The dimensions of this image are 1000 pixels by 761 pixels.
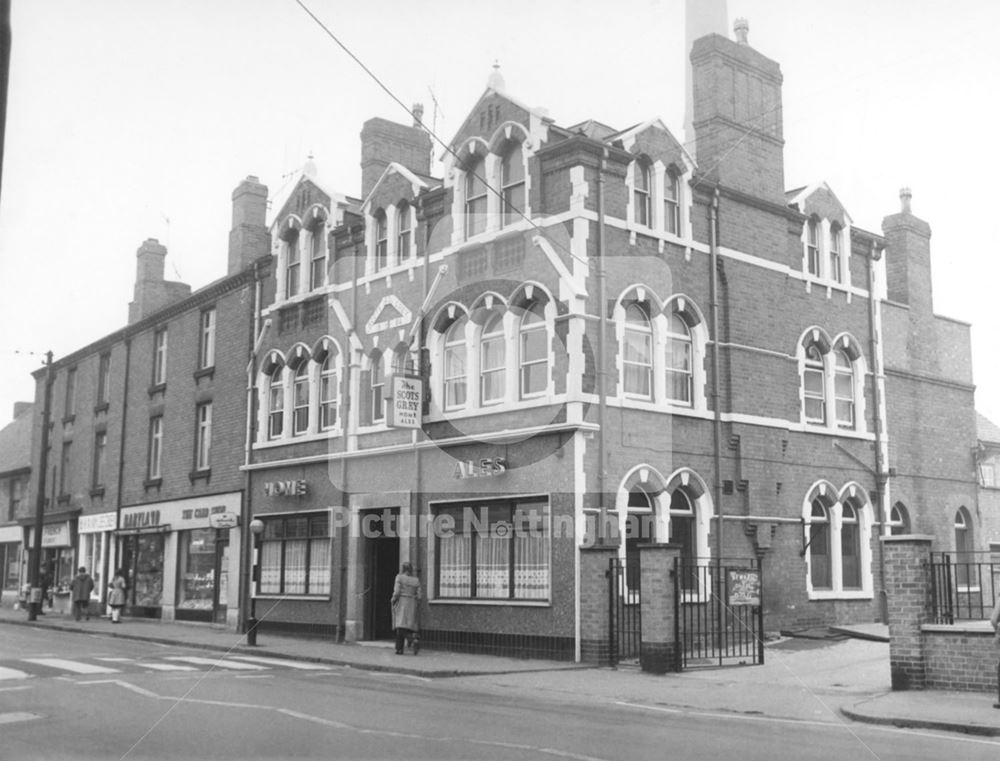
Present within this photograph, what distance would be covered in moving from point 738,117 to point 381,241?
8.76m

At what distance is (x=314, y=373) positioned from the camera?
27953 millimetres

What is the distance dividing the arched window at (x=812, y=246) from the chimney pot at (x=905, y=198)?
17.3ft

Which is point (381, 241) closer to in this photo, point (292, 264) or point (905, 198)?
point (292, 264)

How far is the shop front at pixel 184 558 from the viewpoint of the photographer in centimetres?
3036

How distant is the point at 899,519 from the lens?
27.4 meters

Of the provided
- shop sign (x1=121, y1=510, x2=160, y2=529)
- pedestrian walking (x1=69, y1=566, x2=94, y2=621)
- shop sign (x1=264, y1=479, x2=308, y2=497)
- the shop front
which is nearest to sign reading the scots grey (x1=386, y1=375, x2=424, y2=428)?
shop sign (x1=264, y1=479, x2=308, y2=497)

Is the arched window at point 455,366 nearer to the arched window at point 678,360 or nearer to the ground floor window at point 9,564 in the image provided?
the arched window at point 678,360

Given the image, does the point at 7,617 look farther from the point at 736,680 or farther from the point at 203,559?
the point at 736,680

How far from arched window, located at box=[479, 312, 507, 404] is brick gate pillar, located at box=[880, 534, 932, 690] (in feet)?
30.8

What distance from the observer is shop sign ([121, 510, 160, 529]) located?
34.3 meters

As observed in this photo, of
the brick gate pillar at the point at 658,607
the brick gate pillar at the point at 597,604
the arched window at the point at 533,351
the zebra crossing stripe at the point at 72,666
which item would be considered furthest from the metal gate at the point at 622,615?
the zebra crossing stripe at the point at 72,666

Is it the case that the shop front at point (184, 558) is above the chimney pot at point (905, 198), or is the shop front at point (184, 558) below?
below

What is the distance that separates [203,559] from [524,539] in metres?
13.9

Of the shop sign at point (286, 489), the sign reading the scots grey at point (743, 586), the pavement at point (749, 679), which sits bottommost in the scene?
the pavement at point (749, 679)
